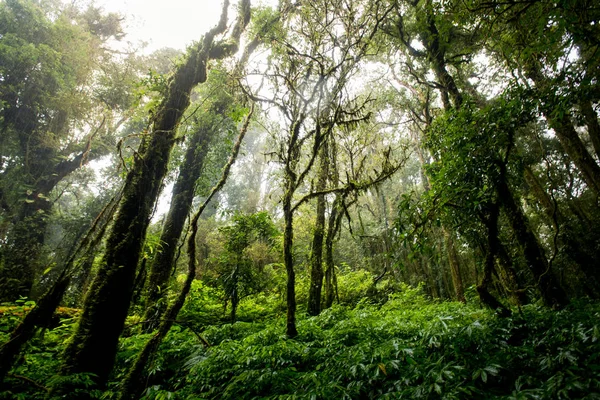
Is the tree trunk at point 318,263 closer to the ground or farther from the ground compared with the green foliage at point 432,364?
farther from the ground

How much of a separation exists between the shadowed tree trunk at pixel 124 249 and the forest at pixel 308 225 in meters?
0.03

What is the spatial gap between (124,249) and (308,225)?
828 centimetres

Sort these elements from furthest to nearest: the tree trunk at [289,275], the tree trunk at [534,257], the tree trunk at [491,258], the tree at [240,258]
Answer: the tree at [240,258]
the tree trunk at [289,275]
the tree trunk at [534,257]
the tree trunk at [491,258]

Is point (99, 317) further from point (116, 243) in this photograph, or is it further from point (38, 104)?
point (38, 104)

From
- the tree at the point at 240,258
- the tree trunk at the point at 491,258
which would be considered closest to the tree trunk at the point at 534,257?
the tree trunk at the point at 491,258

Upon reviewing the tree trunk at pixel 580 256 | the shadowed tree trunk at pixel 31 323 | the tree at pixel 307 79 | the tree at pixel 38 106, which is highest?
the tree at pixel 38 106

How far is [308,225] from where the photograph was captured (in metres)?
11.9

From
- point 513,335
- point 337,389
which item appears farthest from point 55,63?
point 513,335

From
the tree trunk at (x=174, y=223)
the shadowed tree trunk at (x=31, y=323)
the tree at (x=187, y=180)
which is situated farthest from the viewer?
the tree at (x=187, y=180)

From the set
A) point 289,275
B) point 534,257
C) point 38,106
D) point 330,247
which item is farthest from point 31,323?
point 38,106

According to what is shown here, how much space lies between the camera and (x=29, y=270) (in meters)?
11.2

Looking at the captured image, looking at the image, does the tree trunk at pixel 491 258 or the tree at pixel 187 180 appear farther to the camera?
the tree at pixel 187 180

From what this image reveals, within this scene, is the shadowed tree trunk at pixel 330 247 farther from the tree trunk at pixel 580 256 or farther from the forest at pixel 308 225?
the tree trunk at pixel 580 256

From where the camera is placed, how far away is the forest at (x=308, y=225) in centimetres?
299
